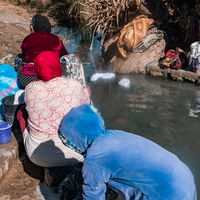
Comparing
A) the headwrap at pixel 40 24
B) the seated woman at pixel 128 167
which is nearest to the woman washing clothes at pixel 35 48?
the headwrap at pixel 40 24

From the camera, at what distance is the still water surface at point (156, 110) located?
3.26m

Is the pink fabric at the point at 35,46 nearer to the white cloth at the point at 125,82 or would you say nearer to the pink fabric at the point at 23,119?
the pink fabric at the point at 23,119

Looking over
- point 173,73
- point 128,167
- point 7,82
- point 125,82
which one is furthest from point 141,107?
point 128,167

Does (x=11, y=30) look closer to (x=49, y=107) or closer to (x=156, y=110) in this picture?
(x=156, y=110)

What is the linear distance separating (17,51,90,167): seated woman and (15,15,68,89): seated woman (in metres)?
1.13

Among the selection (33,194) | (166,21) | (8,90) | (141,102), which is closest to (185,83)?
(141,102)

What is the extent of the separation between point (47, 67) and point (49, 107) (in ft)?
1.22

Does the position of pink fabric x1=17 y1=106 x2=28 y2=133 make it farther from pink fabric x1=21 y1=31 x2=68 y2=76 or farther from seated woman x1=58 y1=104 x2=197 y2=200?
seated woman x1=58 y1=104 x2=197 y2=200

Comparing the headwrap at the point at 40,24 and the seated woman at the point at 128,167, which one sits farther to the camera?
the headwrap at the point at 40,24

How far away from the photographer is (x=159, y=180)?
136cm

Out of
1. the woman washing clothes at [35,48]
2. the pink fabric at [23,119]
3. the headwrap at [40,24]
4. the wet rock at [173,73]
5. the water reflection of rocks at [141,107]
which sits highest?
the headwrap at [40,24]

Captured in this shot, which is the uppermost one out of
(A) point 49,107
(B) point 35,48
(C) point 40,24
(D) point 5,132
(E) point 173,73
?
(C) point 40,24

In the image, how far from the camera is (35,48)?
3.31m

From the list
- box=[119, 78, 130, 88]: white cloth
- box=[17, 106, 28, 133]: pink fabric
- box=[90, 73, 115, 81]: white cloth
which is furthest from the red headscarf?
box=[90, 73, 115, 81]: white cloth
